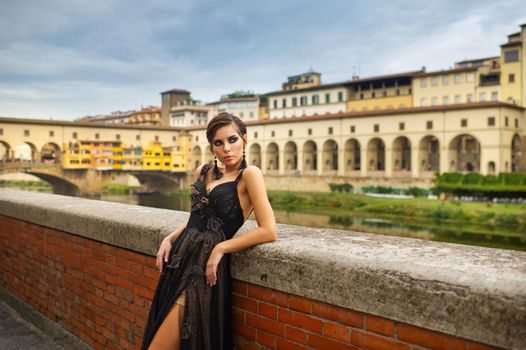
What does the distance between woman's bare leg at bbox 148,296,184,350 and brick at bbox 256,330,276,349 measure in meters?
0.35

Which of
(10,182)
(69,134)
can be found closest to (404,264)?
(69,134)

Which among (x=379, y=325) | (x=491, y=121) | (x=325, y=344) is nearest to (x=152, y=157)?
(x=491, y=121)

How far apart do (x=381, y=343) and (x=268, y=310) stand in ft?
1.89

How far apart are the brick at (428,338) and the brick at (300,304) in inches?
15.8

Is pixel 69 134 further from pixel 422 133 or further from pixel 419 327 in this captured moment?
pixel 419 327

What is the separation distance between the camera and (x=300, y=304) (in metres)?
1.99

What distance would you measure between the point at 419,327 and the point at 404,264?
21 cm

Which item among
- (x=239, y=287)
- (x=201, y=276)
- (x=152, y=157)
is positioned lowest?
(x=239, y=287)

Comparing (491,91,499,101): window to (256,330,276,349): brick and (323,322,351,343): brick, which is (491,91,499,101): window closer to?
(256,330,276,349): brick

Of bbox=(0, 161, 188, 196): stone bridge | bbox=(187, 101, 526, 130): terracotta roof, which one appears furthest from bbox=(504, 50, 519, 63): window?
bbox=(0, 161, 188, 196): stone bridge

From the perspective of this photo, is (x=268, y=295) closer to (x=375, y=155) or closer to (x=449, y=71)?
(x=375, y=155)

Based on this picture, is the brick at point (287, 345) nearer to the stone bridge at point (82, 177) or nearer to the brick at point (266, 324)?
the brick at point (266, 324)

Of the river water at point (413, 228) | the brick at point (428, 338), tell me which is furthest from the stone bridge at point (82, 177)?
the brick at point (428, 338)

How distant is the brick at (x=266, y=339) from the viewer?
6.94ft
